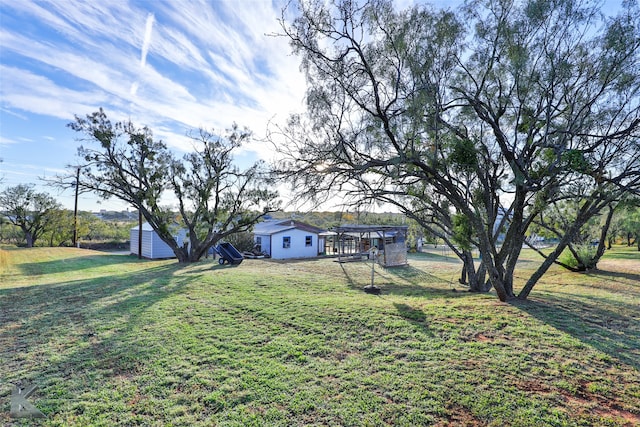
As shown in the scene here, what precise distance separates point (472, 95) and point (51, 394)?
8.09 m

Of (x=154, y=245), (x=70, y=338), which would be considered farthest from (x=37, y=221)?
(x=70, y=338)

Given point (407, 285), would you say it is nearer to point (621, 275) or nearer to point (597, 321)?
point (597, 321)

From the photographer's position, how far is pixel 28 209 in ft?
85.3

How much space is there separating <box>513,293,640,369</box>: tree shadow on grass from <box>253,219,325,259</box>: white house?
17.1 m

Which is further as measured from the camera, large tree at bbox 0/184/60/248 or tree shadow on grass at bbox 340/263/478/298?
large tree at bbox 0/184/60/248

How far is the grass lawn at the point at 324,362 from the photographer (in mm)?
2809

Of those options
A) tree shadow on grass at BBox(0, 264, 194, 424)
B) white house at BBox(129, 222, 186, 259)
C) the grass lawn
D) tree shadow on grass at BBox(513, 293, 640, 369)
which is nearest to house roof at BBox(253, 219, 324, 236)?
white house at BBox(129, 222, 186, 259)

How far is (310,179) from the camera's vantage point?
6211 millimetres

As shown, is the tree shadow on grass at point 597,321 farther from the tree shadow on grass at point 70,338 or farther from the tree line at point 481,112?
the tree shadow on grass at point 70,338

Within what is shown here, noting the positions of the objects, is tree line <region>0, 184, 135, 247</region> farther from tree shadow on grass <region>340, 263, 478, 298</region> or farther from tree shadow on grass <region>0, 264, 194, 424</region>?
tree shadow on grass <region>340, 263, 478, 298</region>

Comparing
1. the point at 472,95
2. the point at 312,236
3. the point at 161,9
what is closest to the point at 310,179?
the point at 472,95

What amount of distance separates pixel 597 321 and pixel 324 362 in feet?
16.5

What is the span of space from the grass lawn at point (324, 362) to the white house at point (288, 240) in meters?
14.9

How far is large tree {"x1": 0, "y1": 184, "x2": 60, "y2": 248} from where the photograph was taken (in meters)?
25.3
